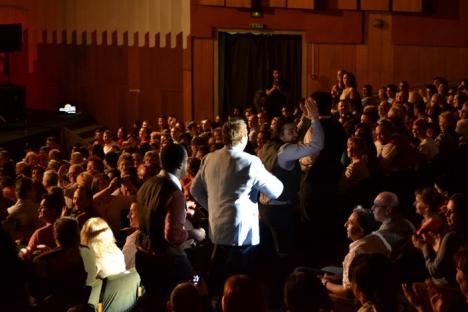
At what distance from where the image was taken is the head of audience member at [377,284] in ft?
11.4

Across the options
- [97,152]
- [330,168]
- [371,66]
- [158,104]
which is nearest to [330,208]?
[330,168]

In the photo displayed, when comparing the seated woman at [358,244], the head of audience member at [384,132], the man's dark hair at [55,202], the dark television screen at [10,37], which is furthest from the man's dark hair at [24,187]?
the dark television screen at [10,37]

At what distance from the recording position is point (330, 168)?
5.96 meters

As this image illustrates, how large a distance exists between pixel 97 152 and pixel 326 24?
619 cm

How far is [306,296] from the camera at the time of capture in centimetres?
340

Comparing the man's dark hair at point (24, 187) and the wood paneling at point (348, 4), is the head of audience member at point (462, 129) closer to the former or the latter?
the man's dark hair at point (24, 187)

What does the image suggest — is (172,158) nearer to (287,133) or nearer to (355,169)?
(287,133)

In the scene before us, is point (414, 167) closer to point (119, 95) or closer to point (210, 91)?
point (210, 91)

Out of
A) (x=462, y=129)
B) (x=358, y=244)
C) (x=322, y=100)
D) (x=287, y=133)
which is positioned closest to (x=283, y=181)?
(x=287, y=133)

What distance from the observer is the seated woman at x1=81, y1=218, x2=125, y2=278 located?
534 centimetres

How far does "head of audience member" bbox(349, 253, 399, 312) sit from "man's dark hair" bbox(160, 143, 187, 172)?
1463 mm

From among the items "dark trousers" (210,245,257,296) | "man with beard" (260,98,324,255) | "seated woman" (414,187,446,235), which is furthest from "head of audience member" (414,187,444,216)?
"dark trousers" (210,245,257,296)

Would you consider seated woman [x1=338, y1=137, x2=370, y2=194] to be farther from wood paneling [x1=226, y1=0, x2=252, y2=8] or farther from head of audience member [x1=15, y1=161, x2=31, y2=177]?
wood paneling [x1=226, y1=0, x2=252, y2=8]

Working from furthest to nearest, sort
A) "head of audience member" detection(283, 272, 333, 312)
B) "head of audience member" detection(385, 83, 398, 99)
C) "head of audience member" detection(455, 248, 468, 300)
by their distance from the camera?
1. "head of audience member" detection(385, 83, 398, 99)
2. "head of audience member" detection(455, 248, 468, 300)
3. "head of audience member" detection(283, 272, 333, 312)
